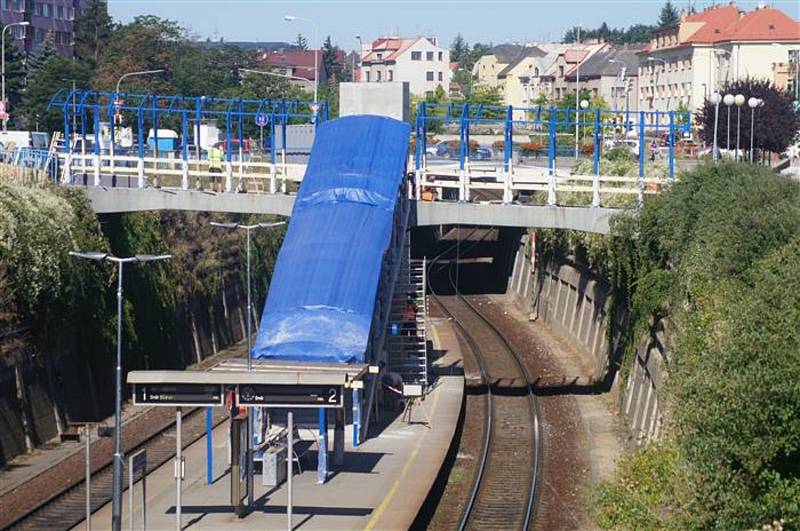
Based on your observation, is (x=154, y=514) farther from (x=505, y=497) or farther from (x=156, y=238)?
(x=156, y=238)

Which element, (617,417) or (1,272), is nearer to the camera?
(1,272)

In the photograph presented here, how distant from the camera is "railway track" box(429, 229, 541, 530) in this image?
26359 mm

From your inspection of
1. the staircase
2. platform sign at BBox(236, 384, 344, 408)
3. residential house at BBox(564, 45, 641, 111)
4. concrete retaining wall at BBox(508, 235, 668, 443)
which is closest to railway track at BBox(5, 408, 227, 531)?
platform sign at BBox(236, 384, 344, 408)

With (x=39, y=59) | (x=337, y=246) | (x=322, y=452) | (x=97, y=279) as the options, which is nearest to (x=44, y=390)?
(x=97, y=279)

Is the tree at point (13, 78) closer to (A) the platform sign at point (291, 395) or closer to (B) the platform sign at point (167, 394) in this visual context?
(B) the platform sign at point (167, 394)

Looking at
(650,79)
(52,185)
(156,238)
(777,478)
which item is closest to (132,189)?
(52,185)

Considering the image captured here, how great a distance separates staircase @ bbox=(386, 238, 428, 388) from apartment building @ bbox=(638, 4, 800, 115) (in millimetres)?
55635

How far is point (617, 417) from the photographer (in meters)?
34.9

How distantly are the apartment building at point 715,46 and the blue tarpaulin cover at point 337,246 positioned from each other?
5615 cm

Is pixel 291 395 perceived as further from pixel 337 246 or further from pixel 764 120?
pixel 764 120

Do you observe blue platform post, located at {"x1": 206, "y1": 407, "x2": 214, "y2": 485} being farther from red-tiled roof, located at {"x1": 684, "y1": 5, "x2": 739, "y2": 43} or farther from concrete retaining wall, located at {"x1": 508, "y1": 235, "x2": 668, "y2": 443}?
red-tiled roof, located at {"x1": 684, "y1": 5, "x2": 739, "y2": 43}

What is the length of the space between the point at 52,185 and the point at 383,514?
647 inches

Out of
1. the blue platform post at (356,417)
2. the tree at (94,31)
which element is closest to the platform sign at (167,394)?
the blue platform post at (356,417)

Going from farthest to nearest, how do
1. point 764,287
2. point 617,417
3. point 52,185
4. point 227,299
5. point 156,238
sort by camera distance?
point 227,299, point 156,238, point 52,185, point 617,417, point 764,287
